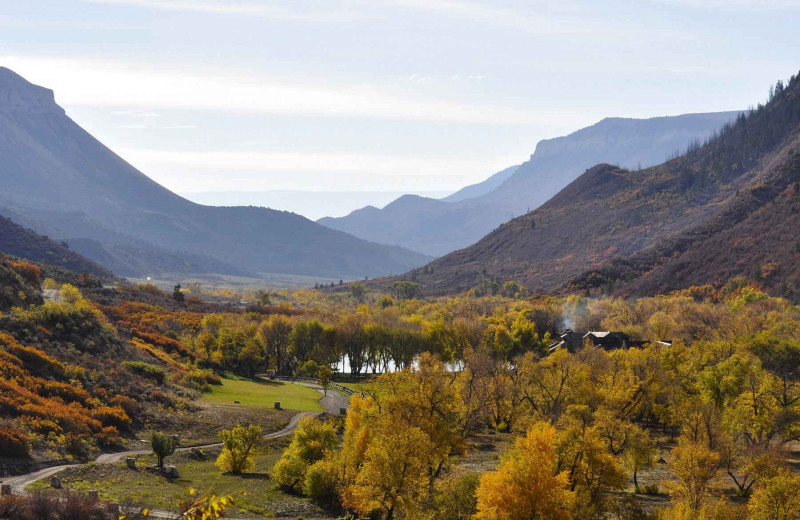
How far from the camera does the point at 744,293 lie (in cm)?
16775

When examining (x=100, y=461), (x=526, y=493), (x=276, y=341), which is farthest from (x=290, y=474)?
(x=276, y=341)

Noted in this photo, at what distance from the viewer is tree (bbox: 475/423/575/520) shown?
43281mm

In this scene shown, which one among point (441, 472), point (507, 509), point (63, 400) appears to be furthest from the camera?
point (63, 400)

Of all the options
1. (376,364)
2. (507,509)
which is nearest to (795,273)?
(376,364)

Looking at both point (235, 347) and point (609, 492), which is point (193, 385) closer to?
point (235, 347)

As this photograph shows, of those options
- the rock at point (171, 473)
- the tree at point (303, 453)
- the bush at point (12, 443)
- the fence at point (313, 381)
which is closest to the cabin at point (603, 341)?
the fence at point (313, 381)

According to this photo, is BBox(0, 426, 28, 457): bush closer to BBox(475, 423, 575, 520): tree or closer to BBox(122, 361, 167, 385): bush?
BBox(122, 361, 167, 385): bush

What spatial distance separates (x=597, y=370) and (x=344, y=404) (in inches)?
1147

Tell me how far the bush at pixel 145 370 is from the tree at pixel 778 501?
57107 millimetres

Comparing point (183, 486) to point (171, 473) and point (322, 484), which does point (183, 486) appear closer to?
point (171, 473)

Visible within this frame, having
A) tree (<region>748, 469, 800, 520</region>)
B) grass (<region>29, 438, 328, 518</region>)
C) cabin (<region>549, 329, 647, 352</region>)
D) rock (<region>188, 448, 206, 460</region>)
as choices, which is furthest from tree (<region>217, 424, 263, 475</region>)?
cabin (<region>549, 329, 647, 352</region>)

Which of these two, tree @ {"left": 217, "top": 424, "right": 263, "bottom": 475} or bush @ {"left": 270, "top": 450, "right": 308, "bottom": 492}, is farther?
tree @ {"left": 217, "top": 424, "right": 263, "bottom": 475}

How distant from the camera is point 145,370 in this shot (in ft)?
262

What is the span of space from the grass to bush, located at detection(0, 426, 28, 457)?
351cm
